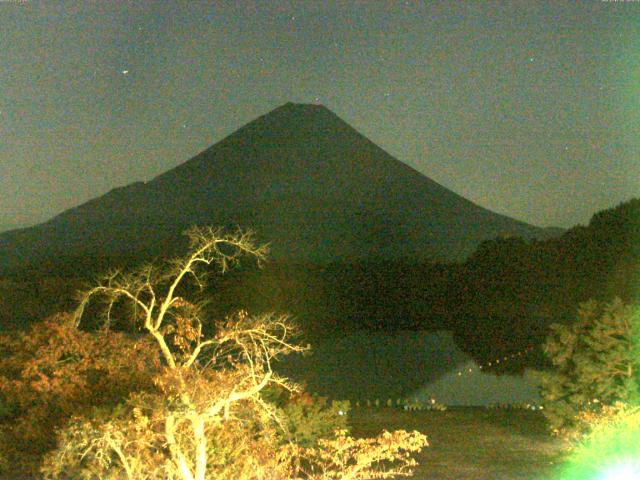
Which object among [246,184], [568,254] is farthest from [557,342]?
[246,184]

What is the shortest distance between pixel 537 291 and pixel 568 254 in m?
2.61

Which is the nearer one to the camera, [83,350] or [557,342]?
[83,350]

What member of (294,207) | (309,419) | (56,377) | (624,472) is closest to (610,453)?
(624,472)

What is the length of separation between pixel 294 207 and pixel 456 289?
71994mm

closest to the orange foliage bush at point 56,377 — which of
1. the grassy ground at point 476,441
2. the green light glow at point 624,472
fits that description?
the grassy ground at point 476,441

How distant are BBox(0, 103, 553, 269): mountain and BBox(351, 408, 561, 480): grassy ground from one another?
69.7m

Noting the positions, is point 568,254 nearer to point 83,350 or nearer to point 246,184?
point 83,350

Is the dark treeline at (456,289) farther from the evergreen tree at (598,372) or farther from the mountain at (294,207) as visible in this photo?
the mountain at (294,207)

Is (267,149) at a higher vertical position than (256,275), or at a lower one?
higher

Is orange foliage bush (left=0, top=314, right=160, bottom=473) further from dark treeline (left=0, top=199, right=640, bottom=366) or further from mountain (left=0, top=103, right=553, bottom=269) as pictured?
mountain (left=0, top=103, right=553, bottom=269)

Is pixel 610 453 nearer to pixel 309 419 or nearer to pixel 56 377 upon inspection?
pixel 309 419

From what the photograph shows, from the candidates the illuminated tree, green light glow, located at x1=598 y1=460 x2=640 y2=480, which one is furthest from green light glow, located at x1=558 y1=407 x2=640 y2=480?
the illuminated tree

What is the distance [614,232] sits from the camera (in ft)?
101

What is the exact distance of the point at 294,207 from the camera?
110188 mm
